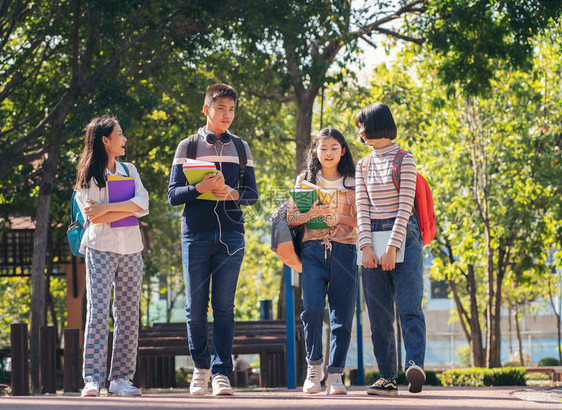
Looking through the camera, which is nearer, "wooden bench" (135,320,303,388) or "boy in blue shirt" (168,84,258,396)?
"boy in blue shirt" (168,84,258,396)

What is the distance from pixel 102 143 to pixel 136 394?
192cm

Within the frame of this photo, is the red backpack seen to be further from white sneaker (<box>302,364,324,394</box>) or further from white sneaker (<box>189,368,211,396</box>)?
white sneaker (<box>189,368,211,396</box>)

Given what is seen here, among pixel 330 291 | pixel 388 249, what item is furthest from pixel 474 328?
pixel 388 249

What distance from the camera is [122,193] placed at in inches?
261

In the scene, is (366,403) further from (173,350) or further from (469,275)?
(469,275)

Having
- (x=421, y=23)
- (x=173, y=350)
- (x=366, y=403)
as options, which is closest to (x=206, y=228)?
(x=366, y=403)

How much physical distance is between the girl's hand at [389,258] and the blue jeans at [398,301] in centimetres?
13

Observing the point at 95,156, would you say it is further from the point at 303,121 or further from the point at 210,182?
the point at 303,121

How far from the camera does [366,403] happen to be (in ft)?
16.6

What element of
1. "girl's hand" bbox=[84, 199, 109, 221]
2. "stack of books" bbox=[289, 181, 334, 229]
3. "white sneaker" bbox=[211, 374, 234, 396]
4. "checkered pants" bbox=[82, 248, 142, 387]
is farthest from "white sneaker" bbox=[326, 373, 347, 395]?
"girl's hand" bbox=[84, 199, 109, 221]

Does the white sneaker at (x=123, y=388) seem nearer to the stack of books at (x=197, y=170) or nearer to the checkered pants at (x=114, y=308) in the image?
the checkered pants at (x=114, y=308)

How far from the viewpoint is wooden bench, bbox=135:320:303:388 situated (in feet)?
46.3

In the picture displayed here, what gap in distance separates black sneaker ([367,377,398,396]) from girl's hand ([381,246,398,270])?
2.66ft

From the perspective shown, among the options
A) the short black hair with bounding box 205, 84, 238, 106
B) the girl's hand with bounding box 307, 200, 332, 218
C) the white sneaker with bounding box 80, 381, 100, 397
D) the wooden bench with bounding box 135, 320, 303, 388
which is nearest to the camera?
the white sneaker with bounding box 80, 381, 100, 397
